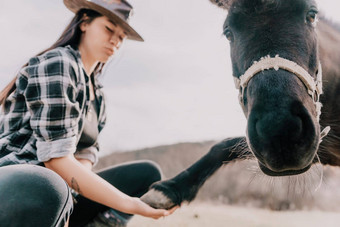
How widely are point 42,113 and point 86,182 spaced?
0.42 metres

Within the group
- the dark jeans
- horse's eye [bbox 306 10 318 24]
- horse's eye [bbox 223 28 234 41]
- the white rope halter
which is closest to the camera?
the dark jeans

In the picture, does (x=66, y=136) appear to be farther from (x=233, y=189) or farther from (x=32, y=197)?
(x=233, y=189)

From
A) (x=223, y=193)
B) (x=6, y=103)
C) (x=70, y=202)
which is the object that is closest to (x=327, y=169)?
(x=70, y=202)

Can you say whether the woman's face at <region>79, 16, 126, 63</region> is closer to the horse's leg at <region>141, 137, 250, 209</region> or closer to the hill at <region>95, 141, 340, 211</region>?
the horse's leg at <region>141, 137, 250, 209</region>

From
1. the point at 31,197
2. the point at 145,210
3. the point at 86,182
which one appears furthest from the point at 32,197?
the point at 145,210

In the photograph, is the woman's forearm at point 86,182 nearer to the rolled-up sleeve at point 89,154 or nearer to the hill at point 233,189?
the rolled-up sleeve at point 89,154

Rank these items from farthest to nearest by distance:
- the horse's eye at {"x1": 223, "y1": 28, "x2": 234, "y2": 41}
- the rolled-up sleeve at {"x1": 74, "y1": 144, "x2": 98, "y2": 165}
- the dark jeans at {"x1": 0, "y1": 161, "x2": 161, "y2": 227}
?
the rolled-up sleeve at {"x1": 74, "y1": 144, "x2": 98, "y2": 165}, the horse's eye at {"x1": 223, "y1": 28, "x2": 234, "y2": 41}, the dark jeans at {"x1": 0, "y1": 161, "x2": 161, "y2": 227}

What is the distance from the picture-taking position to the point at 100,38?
2.17m

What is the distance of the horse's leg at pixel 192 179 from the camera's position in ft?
7.16

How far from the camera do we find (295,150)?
1.40 metres

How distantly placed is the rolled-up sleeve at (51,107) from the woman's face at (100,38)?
388 mm

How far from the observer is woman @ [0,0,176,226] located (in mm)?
1412

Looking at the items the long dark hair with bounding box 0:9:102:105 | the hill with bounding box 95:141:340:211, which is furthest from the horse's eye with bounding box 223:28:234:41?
the hill with bounding box 95:141:340:211

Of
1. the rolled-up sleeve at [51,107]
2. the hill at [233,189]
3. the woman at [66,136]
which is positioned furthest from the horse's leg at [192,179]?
the hill at [233,189]
